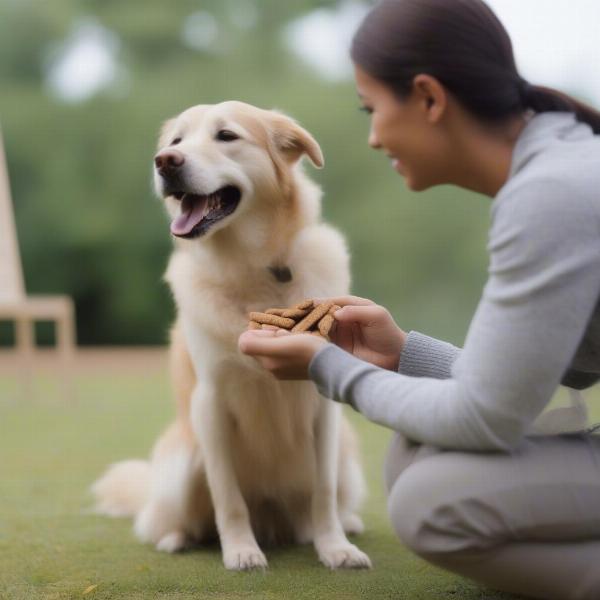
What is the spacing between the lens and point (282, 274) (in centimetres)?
230

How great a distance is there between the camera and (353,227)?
33.2ft

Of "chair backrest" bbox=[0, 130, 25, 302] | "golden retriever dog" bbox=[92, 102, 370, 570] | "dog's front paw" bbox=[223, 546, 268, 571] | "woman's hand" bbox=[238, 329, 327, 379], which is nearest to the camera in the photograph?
"woman's hand" bbox=[238, 329, 327, 379]

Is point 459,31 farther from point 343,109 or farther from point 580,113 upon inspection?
point 343,109

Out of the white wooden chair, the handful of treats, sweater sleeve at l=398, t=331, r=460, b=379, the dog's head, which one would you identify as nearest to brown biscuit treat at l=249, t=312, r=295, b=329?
the handful of treats

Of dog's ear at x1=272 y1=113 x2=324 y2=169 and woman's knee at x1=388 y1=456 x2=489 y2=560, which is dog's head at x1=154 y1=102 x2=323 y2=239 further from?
woman's knee at x1=388 y1=456 x2=489 y2=560

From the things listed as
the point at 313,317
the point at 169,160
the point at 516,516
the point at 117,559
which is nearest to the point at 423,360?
the point at 313,317

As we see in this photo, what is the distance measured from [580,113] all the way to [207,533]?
5.11 ft

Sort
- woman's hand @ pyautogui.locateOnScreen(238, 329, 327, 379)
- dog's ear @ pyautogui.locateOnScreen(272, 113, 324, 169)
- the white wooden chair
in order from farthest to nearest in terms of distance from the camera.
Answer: the white wooden chair
dog's ear @ pyautogui.locateOnScreen(272, 113, 324, 169)
woman's hand @ pyautogui.locateOnScreen(238, 329, 327, 379)

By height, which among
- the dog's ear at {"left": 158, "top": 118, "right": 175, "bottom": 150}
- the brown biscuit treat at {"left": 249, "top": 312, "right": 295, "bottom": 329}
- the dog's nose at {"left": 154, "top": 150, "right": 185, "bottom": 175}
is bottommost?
the brown biscuit treat at {"left": 249, "top": 312, "right": 295, "bottom": 329}

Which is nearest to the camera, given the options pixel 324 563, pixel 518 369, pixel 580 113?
pixel 518 369

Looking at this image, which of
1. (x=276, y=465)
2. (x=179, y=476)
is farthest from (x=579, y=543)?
(x=179, y=476)

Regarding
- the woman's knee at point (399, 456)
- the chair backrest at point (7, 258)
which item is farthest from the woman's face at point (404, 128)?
the chair backrest at point (7, 258)

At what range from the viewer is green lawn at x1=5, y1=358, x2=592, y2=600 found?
6.24 feet

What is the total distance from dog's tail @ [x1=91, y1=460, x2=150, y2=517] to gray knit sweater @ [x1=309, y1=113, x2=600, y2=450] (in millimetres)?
1530
